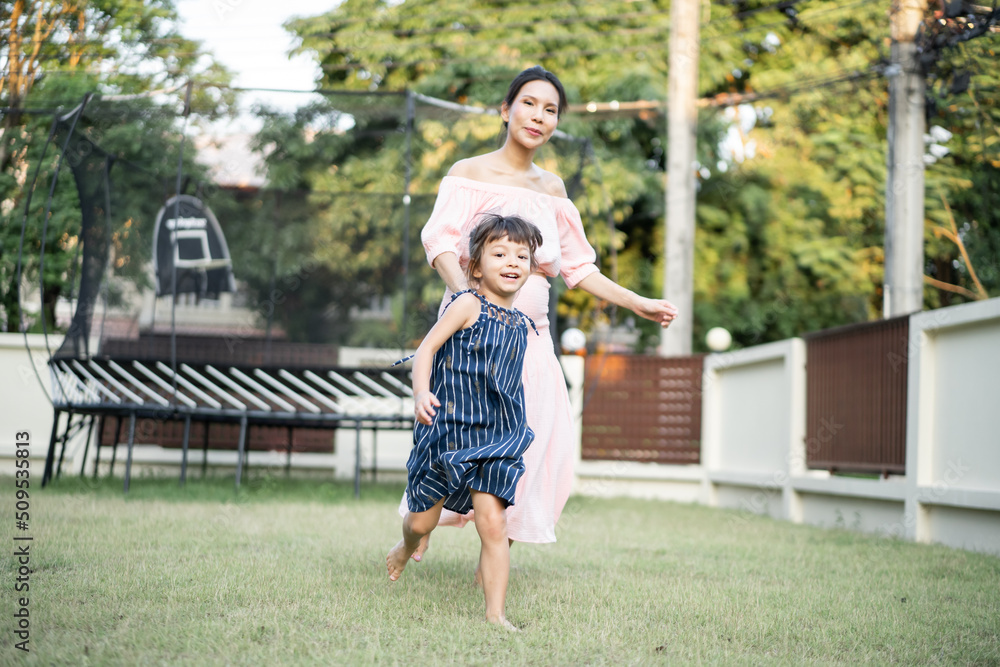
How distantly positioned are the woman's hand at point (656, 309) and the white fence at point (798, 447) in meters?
2.11

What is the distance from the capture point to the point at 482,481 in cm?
259

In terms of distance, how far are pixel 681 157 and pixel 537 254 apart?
7.68 meters

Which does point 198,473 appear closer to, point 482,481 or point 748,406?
point 748,406

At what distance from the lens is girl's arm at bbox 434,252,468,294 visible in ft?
9.48

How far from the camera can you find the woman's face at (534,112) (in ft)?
10.2

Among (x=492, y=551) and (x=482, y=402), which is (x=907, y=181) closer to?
(x=482, y=402)

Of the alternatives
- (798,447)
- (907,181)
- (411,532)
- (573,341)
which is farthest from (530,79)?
(573,341)

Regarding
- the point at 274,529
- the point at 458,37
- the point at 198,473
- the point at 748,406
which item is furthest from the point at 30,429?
the point at 458,37

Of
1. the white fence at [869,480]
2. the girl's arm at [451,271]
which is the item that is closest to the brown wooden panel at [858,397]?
the white fence at [869,480]

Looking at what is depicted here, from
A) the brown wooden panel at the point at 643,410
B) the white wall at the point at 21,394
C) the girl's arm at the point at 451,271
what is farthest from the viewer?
the brown wooden panel at the point at 643,410

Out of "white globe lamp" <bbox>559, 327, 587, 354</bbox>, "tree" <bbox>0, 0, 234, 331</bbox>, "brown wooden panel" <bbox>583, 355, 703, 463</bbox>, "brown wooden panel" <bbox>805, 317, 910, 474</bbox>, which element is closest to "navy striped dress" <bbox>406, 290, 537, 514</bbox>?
"brown wooden panel" <bbox>805, 317, 910, 474</bbox>

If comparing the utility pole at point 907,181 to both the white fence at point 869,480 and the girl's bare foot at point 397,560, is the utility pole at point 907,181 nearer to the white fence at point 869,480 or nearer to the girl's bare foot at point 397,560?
the white fence at point 869,480

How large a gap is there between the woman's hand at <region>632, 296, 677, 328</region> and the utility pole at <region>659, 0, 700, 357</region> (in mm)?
7143

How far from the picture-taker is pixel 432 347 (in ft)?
8.43
